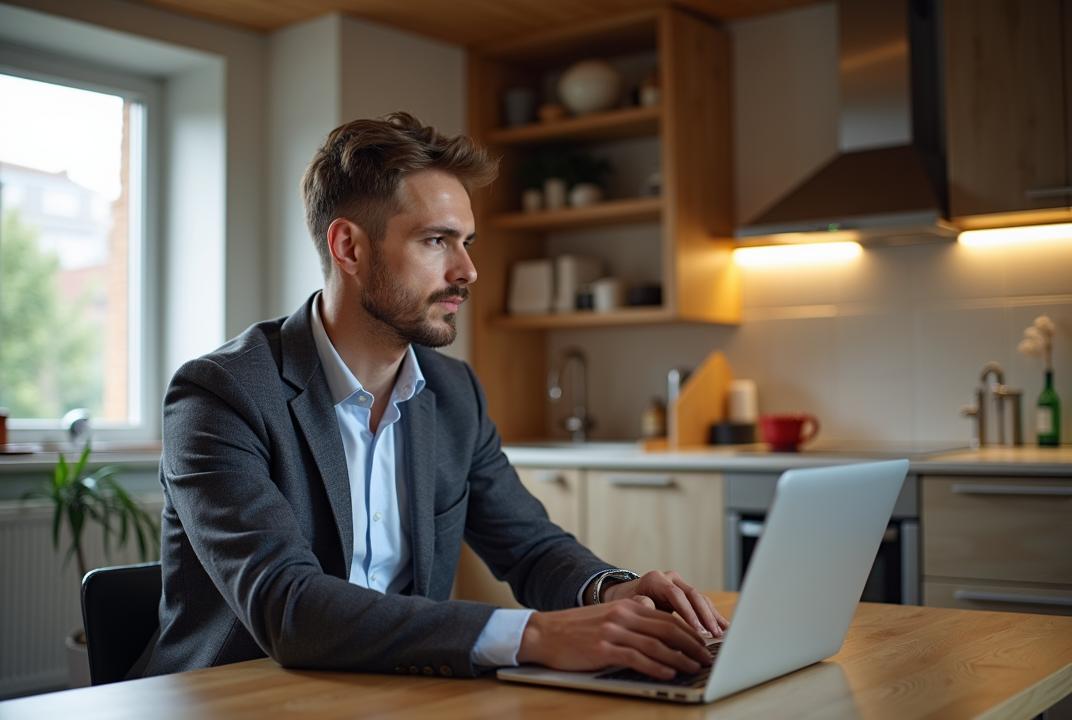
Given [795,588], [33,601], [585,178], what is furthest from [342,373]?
[585,178]

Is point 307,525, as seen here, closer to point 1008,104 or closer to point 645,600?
point 645,600

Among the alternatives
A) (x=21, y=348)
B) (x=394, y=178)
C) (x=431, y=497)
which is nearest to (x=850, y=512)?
(x=431, y=497)

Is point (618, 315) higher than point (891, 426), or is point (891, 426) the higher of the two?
point (618, 315)

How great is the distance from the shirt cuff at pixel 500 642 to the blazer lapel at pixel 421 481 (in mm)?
512

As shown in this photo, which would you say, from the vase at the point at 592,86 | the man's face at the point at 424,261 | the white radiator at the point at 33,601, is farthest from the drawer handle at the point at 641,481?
the man's face at the point at 424,261

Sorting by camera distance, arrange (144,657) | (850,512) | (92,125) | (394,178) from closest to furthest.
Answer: (850,512), (144,657), (394,178), (92,125)

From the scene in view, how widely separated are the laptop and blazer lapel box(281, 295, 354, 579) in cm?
47

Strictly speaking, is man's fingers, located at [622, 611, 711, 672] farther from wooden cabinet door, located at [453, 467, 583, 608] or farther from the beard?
wooden cabinet door, located at [453, 467, 583, 608]

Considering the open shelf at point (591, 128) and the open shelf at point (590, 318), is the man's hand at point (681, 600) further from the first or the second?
the open shelf at point (591, 128)

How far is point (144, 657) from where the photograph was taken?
166 cm

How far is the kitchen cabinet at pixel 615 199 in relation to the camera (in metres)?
3.88

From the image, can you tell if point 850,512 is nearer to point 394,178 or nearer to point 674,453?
point 394,178

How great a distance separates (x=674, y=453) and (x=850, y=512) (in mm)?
2402

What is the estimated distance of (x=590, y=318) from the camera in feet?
13.5
